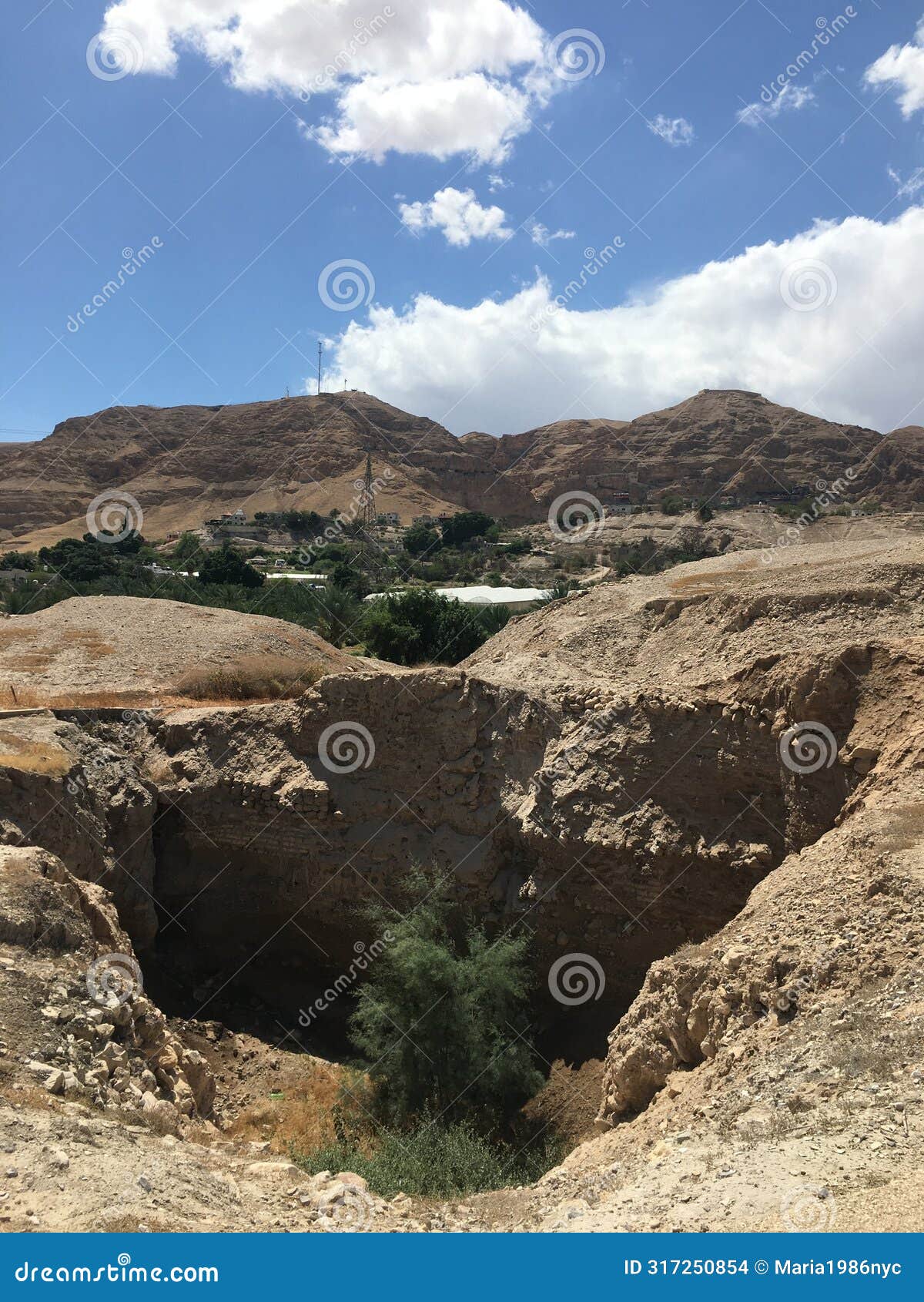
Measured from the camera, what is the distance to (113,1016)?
761 cm

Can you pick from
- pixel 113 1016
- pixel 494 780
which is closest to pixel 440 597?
pixel 494 780

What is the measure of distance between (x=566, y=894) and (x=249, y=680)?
8.90 metres

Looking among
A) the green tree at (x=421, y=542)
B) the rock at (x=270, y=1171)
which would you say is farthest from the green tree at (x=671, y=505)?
the rock at (x=270, y=1171)

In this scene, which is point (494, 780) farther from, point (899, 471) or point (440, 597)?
point (899, 471)

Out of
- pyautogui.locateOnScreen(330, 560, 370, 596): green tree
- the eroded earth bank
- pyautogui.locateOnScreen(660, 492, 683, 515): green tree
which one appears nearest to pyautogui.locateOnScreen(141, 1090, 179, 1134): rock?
the eroded earth bank

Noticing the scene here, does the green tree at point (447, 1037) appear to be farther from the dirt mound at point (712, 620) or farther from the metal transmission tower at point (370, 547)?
the metal transmission tower at point (370, 547)

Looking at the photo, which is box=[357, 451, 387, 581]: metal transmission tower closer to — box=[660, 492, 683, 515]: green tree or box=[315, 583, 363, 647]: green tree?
box=[315, 583, 363, 647]: green tree

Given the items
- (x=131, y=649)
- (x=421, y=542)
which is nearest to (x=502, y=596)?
(x=131, y=649)

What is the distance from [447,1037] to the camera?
34.4ft

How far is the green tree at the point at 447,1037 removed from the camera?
34.0ft

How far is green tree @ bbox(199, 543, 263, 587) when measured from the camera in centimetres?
4566

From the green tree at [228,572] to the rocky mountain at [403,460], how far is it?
38749mm

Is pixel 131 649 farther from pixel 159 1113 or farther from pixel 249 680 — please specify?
pixel 159 1113

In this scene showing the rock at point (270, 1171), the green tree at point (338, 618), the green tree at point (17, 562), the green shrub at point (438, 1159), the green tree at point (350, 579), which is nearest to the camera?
the rock at point (270, 1171)
